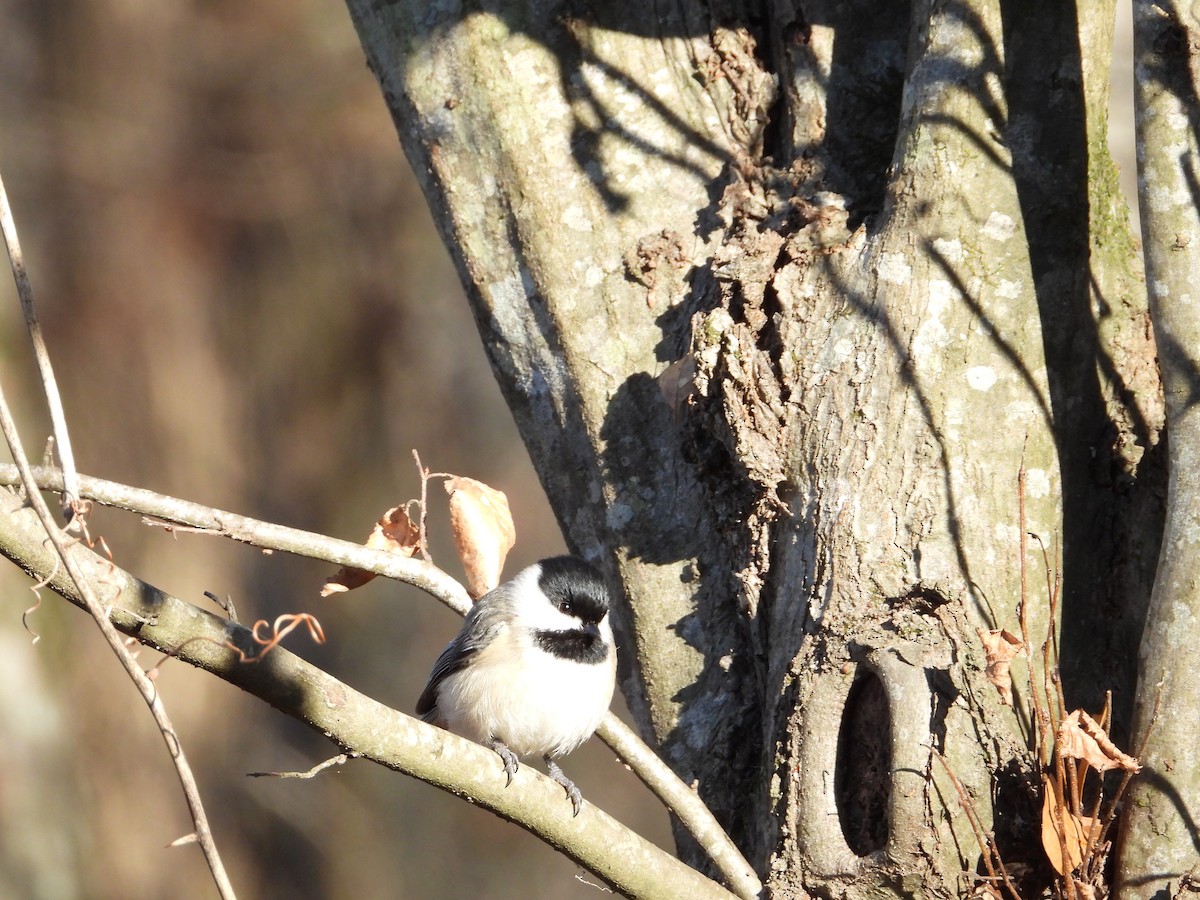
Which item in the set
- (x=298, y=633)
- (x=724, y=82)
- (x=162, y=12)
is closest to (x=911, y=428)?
(x=724, y=82)

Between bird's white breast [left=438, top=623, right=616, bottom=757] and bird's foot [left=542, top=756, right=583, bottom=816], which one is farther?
bird's white breast [left=438, top=623, right=616, bottom=757]

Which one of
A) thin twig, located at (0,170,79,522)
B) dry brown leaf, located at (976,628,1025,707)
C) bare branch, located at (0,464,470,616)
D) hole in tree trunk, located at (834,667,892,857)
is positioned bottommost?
hole in tree trunk, located at (834,667,892,857)

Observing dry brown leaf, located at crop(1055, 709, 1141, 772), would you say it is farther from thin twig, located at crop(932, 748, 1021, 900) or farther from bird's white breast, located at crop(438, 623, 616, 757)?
bird's white breast, located at crop(438, 623, 616, 757)

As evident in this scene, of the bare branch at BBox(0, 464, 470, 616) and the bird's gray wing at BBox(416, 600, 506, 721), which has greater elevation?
the bare branch at BBox(0, 464, 470, 616)

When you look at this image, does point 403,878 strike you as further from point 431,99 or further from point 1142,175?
point 1142,175

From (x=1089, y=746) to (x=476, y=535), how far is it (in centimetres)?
131

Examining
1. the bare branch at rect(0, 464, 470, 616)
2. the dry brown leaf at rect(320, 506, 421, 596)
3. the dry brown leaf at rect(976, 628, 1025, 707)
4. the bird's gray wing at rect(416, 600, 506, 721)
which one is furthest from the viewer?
the bird's gray wing at rect(416, 600, 506, 721)

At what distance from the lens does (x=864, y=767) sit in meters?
2.19

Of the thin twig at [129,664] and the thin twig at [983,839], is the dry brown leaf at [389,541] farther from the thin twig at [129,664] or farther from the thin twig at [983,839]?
the thin twig at [983,839]

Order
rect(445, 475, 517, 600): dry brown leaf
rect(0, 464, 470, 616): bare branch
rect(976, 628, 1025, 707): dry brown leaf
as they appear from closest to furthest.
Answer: rect(0, 464, 470, 616): bare branch
rect(976, 628, 1025, 707): dry brown leaf
rect(445, 475, 517, 600): dry brown leaf

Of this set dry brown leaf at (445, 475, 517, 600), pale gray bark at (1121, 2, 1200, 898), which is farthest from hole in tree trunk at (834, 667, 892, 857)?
dry brown leaf at (445, 475, 517, 600)

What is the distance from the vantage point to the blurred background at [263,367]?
8047 mm

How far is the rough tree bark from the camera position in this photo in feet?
7.08

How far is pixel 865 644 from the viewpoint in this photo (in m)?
2.13
